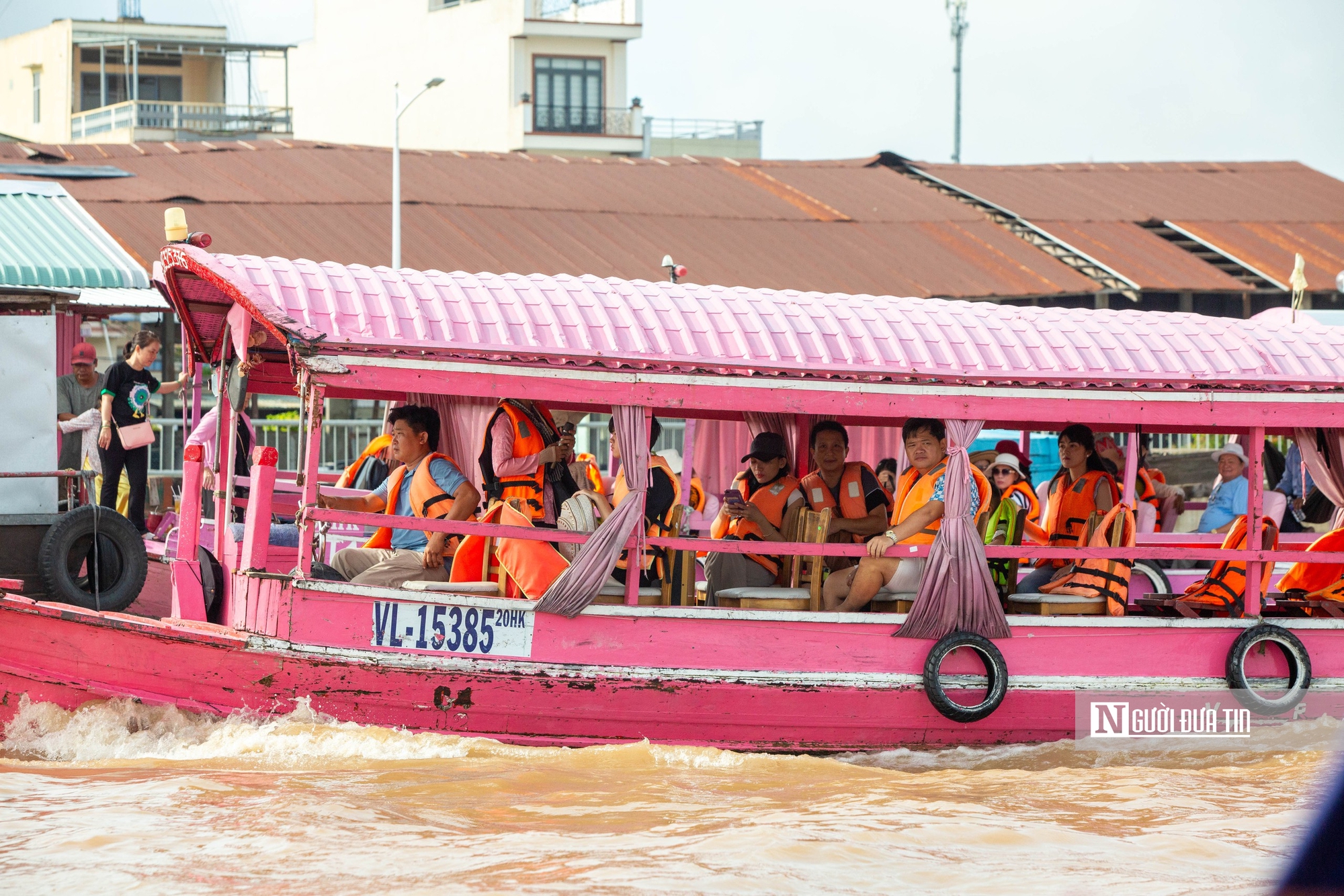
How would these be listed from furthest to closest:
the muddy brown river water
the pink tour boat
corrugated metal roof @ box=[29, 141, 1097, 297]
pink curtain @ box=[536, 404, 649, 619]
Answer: corrugated metal roof @ box=[29, 141, 1097, 297] < pink curtain @ box=[536, 404, 649, 619] < the pink tour boat < the muddy brown river water

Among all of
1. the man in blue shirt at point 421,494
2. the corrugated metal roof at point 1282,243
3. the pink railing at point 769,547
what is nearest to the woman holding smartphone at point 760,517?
the pink railing at point 769,547

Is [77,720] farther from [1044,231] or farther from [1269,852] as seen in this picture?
[1044,231]

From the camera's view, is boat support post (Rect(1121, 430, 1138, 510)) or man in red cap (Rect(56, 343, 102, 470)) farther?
man in red cap (Rect(56, 343, 102, 470))

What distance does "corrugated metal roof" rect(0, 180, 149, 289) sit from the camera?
1347 centimetres

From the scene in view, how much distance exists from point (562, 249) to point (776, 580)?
12570 millimetres

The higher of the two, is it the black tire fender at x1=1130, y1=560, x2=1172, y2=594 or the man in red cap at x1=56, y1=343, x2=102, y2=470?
the man in red cap at x1=56, y1=343, x2=102, y2=470

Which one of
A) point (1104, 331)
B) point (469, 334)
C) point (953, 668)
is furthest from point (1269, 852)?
point (469, 334)

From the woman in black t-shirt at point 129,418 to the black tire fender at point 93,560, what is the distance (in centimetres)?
265

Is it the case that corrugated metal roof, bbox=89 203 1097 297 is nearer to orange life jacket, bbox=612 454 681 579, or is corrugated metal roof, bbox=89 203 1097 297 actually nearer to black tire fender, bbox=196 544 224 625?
black tire fender, bbox=196 544 224 625

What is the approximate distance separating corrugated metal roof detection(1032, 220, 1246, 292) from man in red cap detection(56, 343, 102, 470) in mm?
15916

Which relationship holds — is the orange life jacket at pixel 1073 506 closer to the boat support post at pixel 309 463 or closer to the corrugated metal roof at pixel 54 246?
the boat support post at pixel 309 463

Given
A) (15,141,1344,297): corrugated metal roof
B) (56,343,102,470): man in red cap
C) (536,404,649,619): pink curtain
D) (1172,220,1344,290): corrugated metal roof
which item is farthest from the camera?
(1172,220,1344,290): corrugated metal roof

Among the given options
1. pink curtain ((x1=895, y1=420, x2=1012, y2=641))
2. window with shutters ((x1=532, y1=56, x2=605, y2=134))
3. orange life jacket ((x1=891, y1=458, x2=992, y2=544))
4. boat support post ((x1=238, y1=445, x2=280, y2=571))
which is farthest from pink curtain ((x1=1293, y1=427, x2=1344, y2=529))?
window with shutters ((x1=532, y1=56, x2=605, y2=134))

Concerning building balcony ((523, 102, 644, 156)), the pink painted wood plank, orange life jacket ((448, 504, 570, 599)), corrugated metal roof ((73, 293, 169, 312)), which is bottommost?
orange life jacket ((448, 504, 570, 599))
